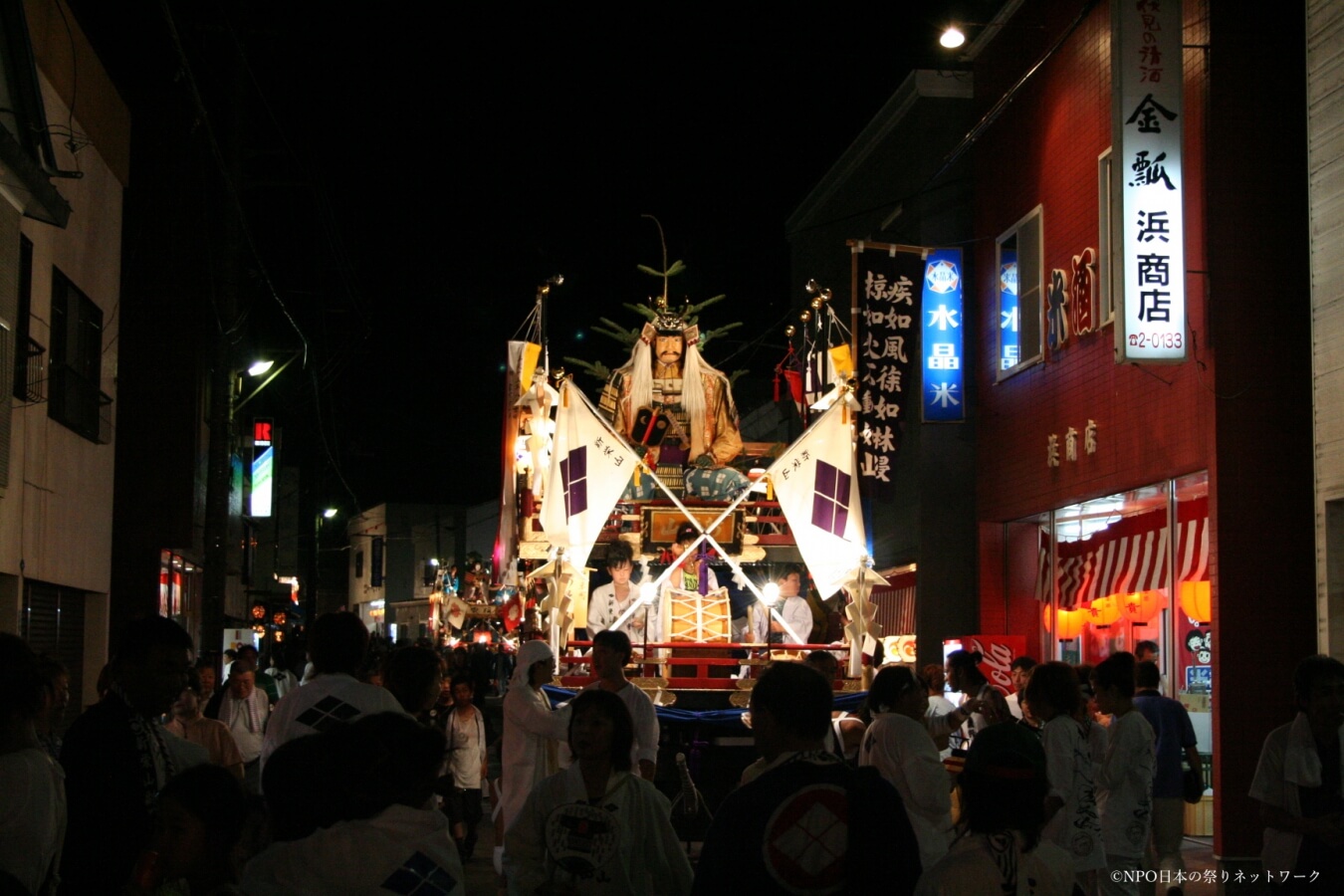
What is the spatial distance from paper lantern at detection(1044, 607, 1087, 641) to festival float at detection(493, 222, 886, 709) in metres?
5.06

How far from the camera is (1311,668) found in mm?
7246

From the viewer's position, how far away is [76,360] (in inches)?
698

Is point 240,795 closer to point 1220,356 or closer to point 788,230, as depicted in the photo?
point 1220,356

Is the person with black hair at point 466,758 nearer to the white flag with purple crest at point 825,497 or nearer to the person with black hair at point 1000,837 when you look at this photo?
the white flag with purple crest at point 825,497

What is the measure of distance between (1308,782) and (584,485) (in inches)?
311

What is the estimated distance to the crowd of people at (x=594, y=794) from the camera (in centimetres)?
381

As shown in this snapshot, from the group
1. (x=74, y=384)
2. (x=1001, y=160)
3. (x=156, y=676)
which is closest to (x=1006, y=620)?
(x=1001, y=160)

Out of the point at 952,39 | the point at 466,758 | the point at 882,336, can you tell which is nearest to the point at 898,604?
the point at 882,336

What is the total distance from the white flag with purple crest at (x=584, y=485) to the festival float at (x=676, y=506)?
0.04ft

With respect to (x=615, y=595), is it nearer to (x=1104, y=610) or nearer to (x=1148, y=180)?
(x=1148, y=180)

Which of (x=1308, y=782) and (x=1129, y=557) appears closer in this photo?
(x=1308, y=782)

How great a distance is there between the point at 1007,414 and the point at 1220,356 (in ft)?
20.4

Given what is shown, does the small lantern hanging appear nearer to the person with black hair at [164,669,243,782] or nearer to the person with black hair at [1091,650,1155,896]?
the person with black hair at [1091,650,1155,896]

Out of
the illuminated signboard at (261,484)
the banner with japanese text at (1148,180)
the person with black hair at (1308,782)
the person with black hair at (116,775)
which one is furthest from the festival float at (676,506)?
the illuminated signboard at (261,484)
